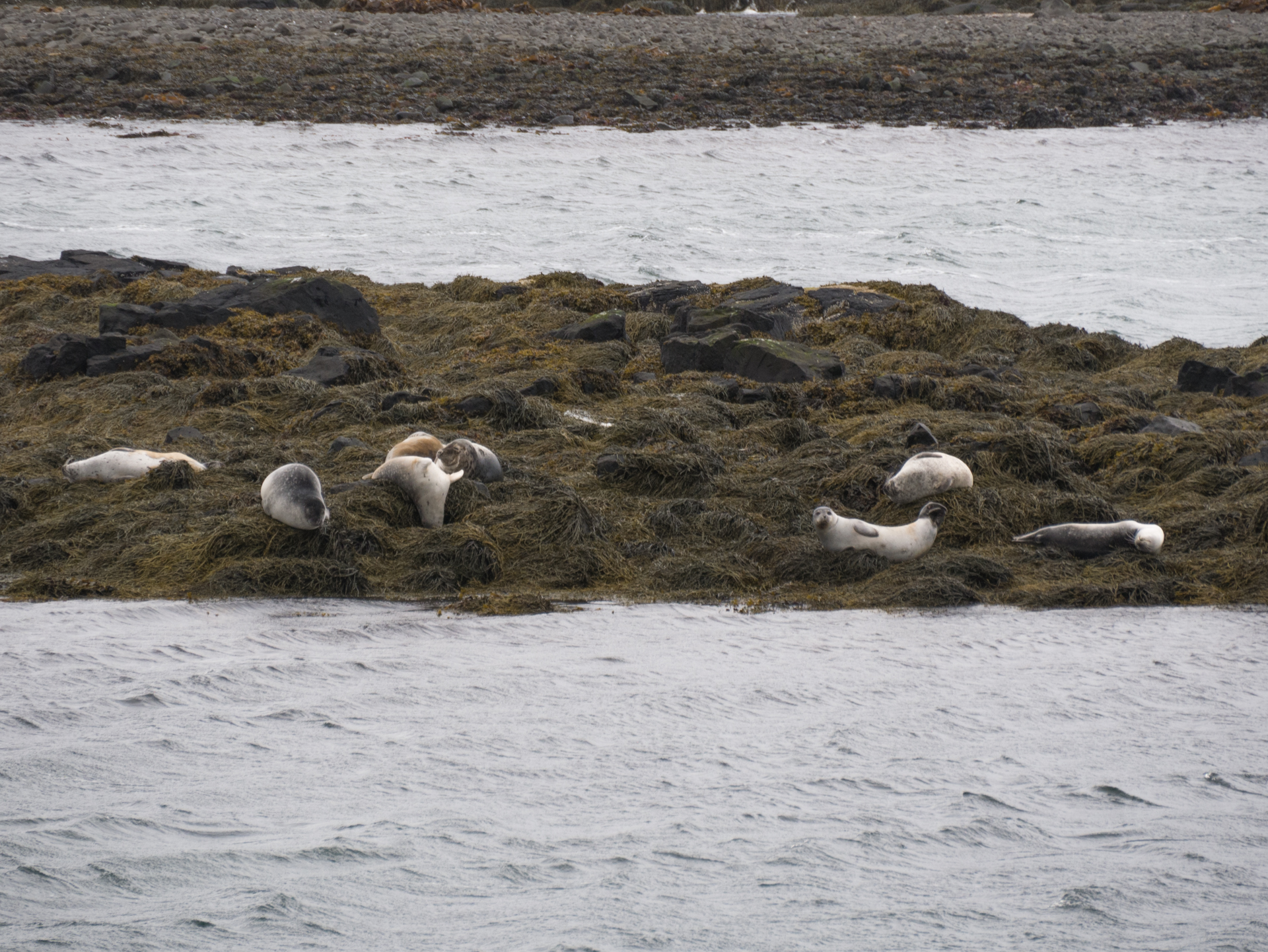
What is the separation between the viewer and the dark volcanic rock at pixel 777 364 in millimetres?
10609

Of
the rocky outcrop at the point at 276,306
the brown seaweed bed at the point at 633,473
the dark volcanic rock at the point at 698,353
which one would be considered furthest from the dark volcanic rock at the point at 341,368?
the dark volcanic rock at the point at 698,353

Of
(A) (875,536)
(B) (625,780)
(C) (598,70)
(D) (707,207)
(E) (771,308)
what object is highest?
(C) (598,70)

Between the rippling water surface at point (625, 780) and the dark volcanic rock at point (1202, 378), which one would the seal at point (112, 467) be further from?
the dark volcanic rock at point (1202, 378)

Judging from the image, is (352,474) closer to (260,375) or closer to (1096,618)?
(260,375)

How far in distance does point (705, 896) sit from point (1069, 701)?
2.27 m

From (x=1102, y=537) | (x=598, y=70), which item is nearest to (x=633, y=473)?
(x=1102, y=537)

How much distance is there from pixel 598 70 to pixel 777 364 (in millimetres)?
21964

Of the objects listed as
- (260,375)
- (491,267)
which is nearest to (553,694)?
(260,375)

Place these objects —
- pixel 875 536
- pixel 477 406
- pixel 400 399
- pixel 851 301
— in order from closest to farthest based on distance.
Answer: pixel 875 536 → pixel 477 406 → pixel 400 399 → pixel 851 301

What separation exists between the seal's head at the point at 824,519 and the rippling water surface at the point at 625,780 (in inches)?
30.7

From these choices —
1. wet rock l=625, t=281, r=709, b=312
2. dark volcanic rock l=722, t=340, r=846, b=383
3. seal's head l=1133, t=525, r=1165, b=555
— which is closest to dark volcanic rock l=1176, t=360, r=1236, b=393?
dark volcanic rock l=722, t=340, r=846, b=383

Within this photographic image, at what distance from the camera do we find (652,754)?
4.32m

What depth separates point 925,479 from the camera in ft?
24.1

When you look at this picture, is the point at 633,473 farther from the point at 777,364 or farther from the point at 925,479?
the point at 777,364
